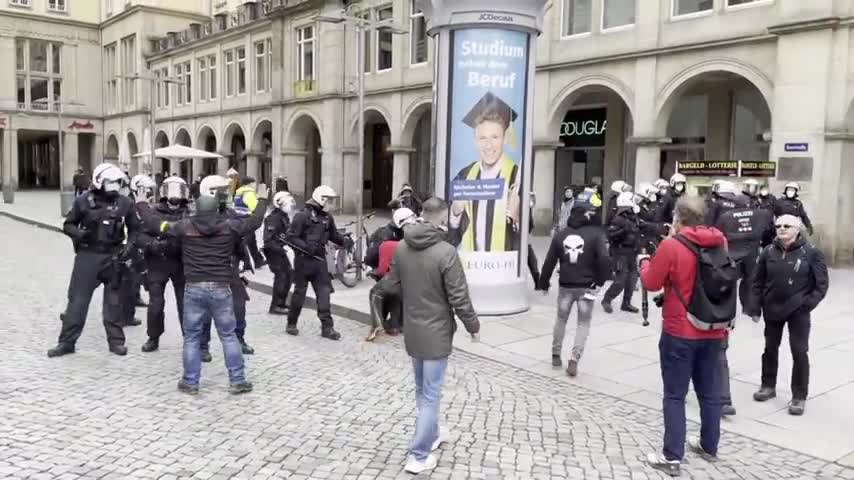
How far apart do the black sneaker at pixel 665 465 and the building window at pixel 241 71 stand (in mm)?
33566

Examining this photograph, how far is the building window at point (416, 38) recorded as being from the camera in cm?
2520

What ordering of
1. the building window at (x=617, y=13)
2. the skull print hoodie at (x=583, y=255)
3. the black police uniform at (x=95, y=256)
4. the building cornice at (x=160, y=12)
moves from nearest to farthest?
1. the skull print hoodie at (x=583, y=255)
2. the black police uniform at (x=95, y=256)
3. the building window at (x=617, y=13)
4. the building cornice at (x=160, y=12)

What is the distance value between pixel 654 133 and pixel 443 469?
1473 centimetres

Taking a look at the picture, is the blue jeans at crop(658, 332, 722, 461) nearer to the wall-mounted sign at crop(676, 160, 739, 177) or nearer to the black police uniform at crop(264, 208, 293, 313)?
the black police uniform at crop(264, 208, 293, 313)

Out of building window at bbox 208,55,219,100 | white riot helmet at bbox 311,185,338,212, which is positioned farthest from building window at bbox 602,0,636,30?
building window at bbox 208,55,219,100

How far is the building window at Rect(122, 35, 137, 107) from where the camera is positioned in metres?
47.7

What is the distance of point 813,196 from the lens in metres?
14.7

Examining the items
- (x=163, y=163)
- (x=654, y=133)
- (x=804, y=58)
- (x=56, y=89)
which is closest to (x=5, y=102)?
(x=56, y=89)

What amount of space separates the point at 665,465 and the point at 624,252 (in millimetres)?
5755

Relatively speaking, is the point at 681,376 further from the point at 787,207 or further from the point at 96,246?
the point at 787,207

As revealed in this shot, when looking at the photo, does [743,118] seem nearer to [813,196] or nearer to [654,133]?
[654,133]

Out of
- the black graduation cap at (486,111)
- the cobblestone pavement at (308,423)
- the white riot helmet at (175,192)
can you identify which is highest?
the black graduation cap at (486,111)

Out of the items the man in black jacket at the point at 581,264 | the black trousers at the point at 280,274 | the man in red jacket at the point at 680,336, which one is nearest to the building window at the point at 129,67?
the black trousers at the point at 280,274

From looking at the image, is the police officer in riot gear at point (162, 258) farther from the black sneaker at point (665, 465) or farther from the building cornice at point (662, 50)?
the building cornice at point (662, 50)
